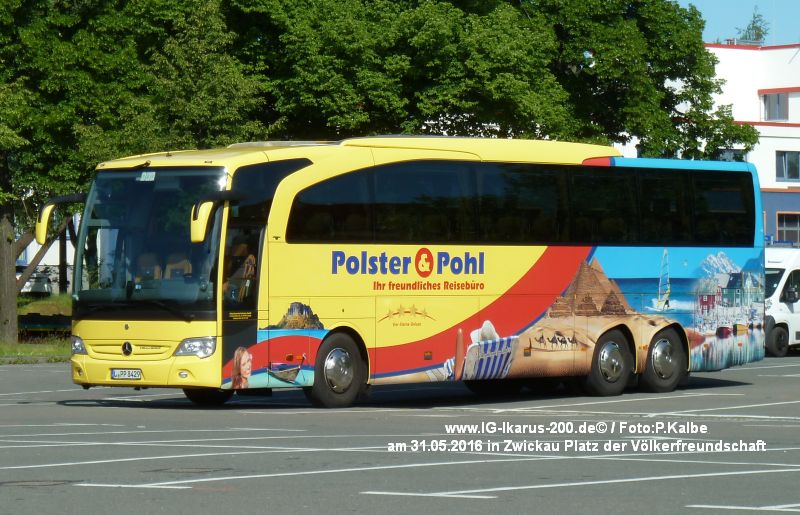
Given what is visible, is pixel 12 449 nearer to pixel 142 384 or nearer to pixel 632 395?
pixel 142 384

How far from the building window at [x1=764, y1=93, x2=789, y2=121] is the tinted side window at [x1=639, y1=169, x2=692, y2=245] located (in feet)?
251

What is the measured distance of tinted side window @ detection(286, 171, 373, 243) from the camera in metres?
20.8

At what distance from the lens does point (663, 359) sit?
25.2 meters

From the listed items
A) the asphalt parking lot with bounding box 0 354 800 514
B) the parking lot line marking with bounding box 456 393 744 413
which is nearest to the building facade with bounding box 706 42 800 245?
the parking lot line marking with bounding box 456 393 744 413

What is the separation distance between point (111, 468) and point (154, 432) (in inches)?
157

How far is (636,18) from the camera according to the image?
54.2 metres

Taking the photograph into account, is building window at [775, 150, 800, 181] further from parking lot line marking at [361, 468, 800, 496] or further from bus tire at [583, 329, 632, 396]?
parking lot line marking at [361, 468, 800, 496]

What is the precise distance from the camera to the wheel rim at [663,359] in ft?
82.4

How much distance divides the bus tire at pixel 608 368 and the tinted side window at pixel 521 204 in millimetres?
1892

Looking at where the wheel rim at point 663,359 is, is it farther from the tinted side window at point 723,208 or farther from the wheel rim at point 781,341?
the wheel rim at point 781,341

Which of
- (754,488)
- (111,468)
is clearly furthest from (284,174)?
(754,488)

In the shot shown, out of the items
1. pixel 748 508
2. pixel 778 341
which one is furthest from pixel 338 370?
pixel 778 341

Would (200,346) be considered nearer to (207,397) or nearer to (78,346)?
(78,346)

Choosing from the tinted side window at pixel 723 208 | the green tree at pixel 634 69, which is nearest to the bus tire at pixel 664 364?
the tinted side window at pixel 723 208
